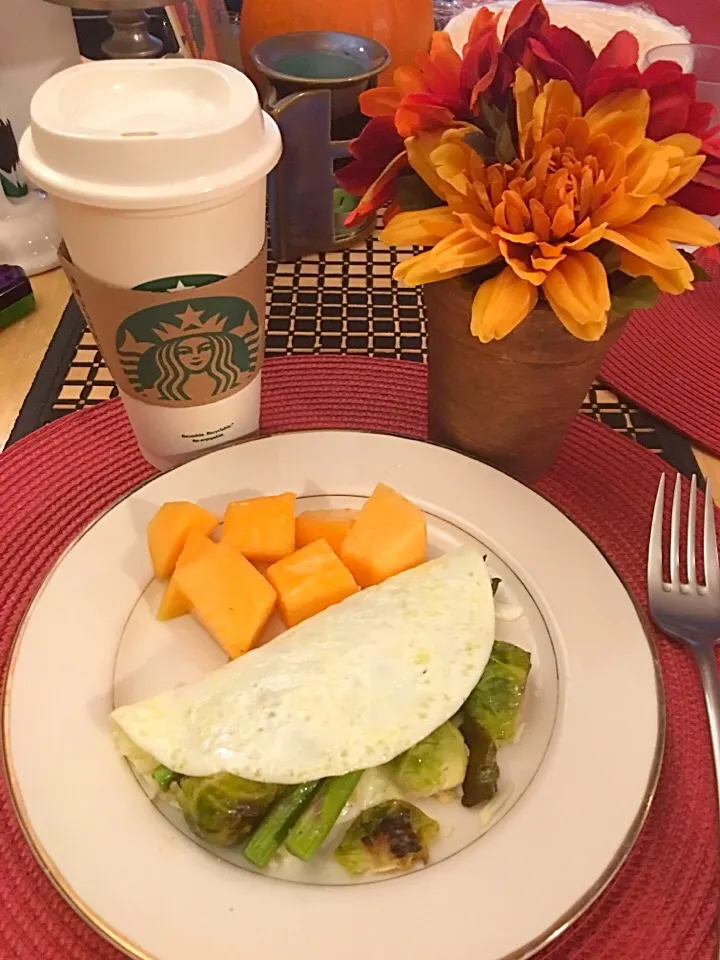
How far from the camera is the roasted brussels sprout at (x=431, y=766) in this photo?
2.23 ft

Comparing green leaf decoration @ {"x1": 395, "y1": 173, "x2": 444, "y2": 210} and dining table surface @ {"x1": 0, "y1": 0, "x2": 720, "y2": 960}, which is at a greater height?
green leaf decoration @ {"x1": 395, "y1": 173, "x2": 444, "y2": 210}

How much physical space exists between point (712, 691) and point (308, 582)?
0.41 m

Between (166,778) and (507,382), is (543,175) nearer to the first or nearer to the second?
(507,382)

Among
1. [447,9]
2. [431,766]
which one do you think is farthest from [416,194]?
[447,9]

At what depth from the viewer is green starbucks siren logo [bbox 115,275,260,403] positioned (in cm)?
80

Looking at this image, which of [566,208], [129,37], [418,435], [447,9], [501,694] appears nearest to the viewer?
[566,208]

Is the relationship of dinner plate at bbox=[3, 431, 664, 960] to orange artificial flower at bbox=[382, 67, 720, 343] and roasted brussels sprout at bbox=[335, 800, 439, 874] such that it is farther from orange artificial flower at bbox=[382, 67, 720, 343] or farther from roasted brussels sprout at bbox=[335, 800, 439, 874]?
orange artificial flower at bbox=[382, 67, 720, 343]

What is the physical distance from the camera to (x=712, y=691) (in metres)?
0.74

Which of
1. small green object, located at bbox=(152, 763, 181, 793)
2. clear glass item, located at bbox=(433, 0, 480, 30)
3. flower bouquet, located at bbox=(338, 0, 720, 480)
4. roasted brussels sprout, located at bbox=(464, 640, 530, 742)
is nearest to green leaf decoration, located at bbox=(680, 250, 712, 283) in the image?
flower bouquet, located at bbox=(338, 0, 720, 480)

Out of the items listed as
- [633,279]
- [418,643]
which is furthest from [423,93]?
[418,643]

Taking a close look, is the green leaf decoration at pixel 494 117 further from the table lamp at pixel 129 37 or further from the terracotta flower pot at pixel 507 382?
the table lamp at pixel 129 37

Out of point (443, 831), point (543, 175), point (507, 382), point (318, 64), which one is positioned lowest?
point (443, 831)

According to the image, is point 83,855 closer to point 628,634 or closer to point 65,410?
point 628,634

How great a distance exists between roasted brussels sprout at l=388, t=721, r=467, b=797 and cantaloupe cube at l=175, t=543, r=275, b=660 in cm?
19
